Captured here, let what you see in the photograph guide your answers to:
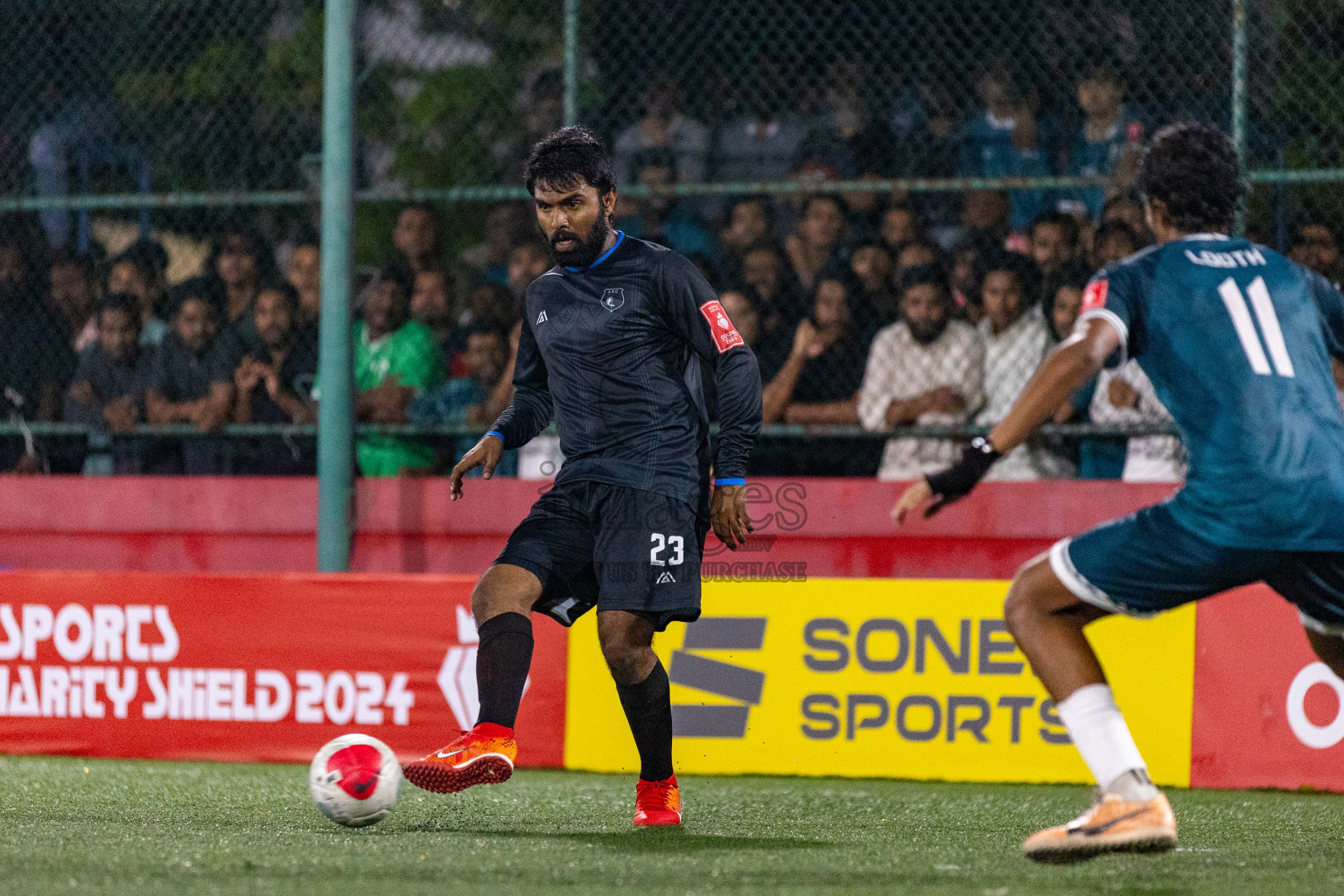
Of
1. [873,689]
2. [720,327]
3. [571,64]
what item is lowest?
[873,689]

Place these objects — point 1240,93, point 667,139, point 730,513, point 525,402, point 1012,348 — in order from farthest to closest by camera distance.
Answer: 1. point 667,139
2. point 1012,348
3. point 1240,93
4. point 525,402
5. point 730,513

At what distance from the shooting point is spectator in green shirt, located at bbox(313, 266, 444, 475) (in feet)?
25.7

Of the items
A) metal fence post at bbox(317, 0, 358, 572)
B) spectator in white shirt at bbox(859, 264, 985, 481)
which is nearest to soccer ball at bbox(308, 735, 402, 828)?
metal fence post at bbox(317, 0, 358, 572)

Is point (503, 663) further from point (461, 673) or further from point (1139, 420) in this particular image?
point (1139, 420)

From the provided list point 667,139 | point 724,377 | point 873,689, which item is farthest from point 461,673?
point 667,139

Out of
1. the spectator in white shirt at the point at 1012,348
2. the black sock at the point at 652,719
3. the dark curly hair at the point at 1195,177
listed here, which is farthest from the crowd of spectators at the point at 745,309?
the dark curly hair at the point at 1195,177

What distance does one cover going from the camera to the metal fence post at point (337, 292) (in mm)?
7512

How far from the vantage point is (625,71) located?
8117 mm

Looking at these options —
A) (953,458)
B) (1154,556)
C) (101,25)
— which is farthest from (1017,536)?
(101,25)

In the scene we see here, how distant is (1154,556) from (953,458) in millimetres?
3502

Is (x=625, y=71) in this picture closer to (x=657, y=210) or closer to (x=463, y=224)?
(x=657, y=210)

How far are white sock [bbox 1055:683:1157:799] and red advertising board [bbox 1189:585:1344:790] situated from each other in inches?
99.7

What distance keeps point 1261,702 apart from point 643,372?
2.79 meters

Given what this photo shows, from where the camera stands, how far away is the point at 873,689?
21.3ft
